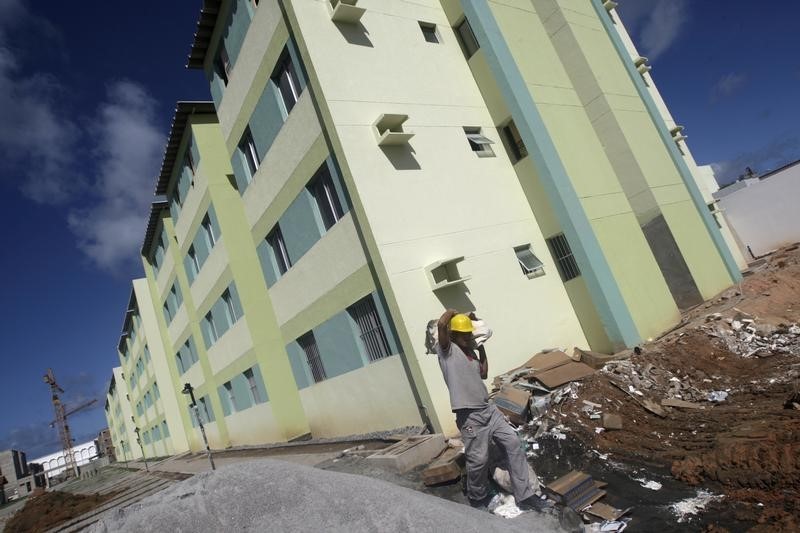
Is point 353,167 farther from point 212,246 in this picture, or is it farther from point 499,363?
point 212,246

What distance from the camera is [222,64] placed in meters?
15.0

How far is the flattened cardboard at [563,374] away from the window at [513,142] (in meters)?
5.93

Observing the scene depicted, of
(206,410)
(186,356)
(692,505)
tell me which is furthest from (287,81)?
(186,356)

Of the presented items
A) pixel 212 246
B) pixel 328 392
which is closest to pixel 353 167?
pixel 328 392

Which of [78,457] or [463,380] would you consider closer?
[463,380]

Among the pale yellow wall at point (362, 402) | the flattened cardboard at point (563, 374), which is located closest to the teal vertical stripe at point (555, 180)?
the flattened cardboard at point (563, 374)

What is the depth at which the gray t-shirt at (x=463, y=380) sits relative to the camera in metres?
4.90

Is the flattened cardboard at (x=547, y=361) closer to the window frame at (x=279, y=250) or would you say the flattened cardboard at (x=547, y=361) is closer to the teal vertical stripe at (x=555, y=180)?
the teal vertical stripe at (x=555, y=180)

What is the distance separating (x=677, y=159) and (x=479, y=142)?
6825 millimetres

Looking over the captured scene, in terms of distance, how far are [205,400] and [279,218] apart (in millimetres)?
15197

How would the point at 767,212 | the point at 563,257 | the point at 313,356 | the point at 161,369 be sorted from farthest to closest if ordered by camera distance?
the point at 161,369 → the point at 767,212 → the point at 313,356 → the point at 563,257

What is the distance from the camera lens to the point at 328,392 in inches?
467

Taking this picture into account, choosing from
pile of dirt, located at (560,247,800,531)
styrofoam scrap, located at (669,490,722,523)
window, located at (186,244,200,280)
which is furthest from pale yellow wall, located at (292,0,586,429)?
window, located at (186,244,200,280)

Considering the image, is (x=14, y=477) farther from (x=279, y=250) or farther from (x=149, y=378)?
(x=279, y=250)
